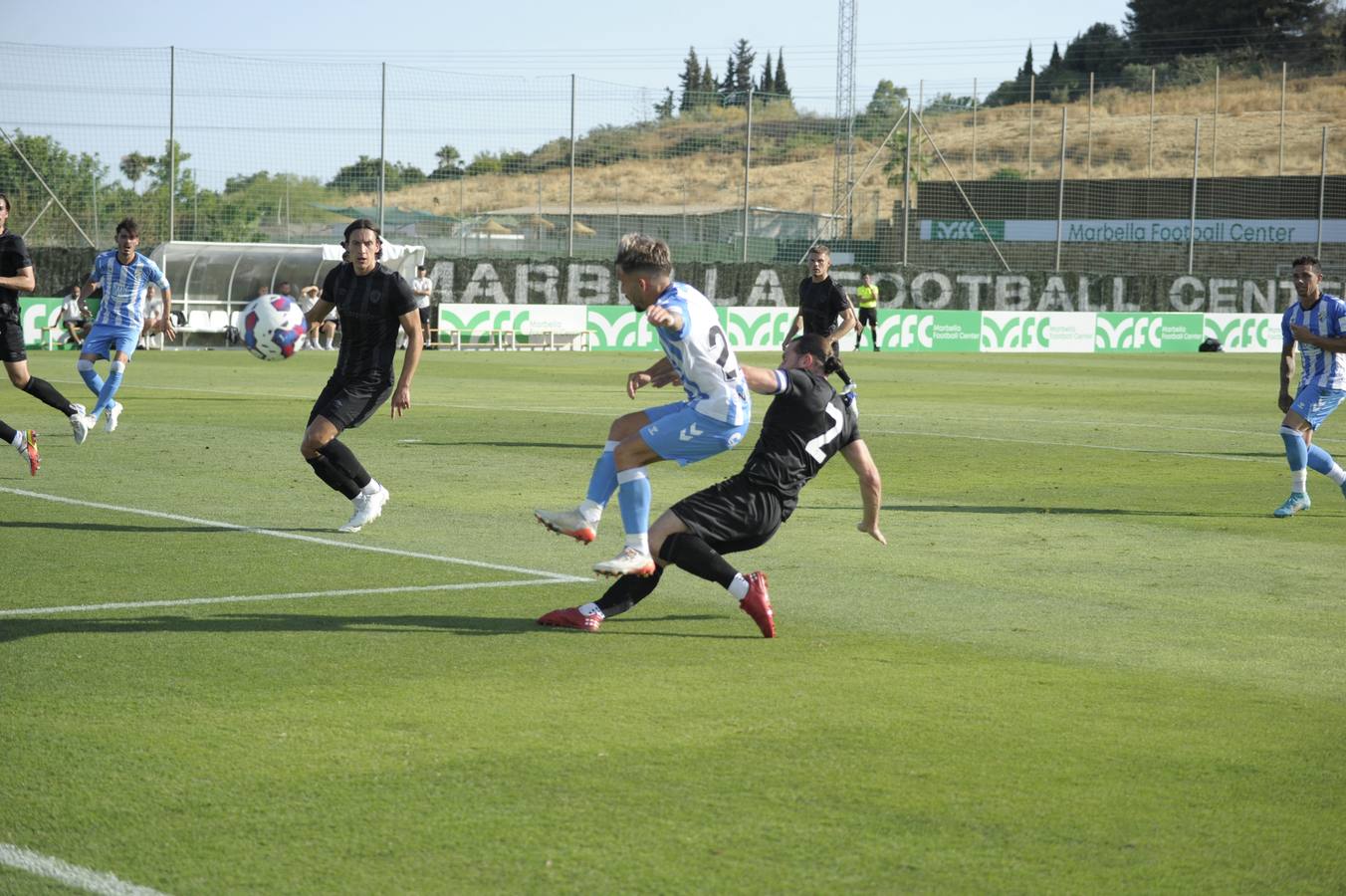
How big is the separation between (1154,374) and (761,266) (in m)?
13.8

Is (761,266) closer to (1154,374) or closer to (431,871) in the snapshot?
(1154,374)

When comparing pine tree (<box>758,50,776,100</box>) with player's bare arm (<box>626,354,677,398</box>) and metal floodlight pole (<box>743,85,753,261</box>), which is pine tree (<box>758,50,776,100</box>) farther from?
A: player's bare arm (<box>626,354,677,398</box>)

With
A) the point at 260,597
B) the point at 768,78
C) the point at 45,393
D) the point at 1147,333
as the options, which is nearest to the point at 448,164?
the point at 1147,333

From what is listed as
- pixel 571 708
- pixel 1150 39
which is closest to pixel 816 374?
pixel 571 708

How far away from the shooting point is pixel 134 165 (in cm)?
4241

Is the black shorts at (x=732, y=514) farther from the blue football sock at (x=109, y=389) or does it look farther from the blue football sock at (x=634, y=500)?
the blue football sock at (x=109, y=389)

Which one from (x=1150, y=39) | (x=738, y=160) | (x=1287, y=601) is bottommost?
(x=1287, y=601)

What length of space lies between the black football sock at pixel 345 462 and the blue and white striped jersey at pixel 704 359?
3561mm

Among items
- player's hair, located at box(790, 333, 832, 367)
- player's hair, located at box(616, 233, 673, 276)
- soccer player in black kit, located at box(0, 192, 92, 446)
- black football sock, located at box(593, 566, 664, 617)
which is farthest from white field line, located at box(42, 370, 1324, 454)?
player's hair, located at box(616, 233, 673, 276)

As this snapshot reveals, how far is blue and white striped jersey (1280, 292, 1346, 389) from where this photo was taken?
12.8 meters

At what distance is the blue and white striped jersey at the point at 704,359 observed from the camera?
24.4 ft

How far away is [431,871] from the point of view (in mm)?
4195

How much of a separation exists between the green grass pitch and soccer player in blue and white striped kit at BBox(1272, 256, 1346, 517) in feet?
1.58

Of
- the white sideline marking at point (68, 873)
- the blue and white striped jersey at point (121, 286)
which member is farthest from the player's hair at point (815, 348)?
the blue and white striped jersey at point (121, 286)
